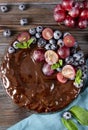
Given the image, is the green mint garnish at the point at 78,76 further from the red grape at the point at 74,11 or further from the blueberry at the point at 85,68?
the red grape at the point at 74,11

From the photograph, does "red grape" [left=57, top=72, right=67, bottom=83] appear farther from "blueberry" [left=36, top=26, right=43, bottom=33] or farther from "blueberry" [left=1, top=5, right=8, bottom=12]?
Answer: "blueberry" [left=1, top=5, right=8, bottom=12]

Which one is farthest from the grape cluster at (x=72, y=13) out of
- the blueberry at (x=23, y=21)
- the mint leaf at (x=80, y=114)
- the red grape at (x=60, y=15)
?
the mint leaf at (x=80, y=114)

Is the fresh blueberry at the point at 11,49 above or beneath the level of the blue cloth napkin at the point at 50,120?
above

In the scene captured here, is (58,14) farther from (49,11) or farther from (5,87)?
(5,87)

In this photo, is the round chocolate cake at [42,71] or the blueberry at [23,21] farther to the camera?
the blueberry at [23,21]

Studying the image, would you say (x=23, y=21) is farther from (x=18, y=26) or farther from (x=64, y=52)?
(x=64, y=52)

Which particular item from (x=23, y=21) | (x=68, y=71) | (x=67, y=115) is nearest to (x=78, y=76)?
(x=68, y=71)

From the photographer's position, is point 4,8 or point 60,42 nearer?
point 60,42

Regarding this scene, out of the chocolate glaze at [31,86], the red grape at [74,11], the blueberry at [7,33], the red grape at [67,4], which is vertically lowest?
the chocolate glaze at [31,86]
